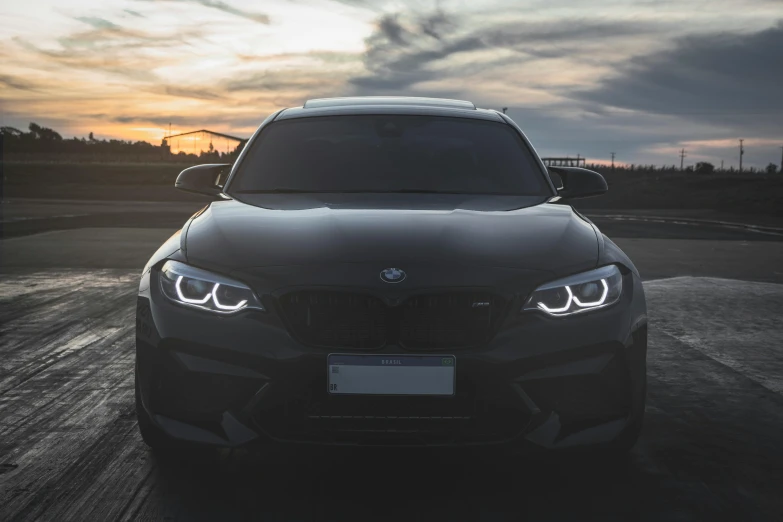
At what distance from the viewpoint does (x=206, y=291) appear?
3.29m

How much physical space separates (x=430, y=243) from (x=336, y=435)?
30.6 inches

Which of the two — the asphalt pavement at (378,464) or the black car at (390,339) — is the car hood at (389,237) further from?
the asphalt pavement at (378,464)

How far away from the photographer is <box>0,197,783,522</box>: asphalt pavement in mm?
3254

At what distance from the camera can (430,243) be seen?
342 cm

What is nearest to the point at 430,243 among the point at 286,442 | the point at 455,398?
the point at 455,398

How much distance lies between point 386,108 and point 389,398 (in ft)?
8.13

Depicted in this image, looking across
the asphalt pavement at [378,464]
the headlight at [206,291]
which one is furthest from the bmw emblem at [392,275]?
the asphalt pavement at [378,464]

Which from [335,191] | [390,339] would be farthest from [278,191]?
[390,339]

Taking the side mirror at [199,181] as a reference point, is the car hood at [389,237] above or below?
below

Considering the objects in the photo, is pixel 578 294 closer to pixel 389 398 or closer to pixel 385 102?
pixel 389 398

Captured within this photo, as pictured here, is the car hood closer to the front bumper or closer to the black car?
the black car

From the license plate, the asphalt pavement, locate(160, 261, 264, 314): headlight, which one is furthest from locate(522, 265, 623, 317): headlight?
locate(160, 261, 264, 314): headlight

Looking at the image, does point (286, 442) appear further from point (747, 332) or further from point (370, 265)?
point (747, 332)

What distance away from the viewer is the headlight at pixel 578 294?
3.22 metres
